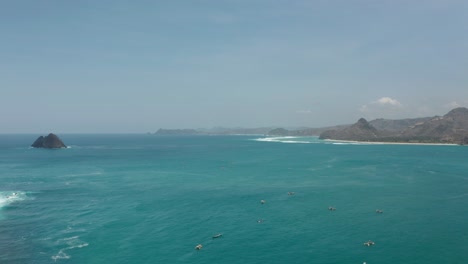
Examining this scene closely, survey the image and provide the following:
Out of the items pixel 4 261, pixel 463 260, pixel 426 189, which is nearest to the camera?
pixel 463 260

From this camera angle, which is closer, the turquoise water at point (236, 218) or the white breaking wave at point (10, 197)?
the turquoise water at point (236, 218)

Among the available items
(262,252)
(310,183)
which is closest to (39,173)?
(310,183)

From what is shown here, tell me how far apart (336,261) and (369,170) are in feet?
359

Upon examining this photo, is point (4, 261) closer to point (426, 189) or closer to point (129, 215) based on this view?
point (129, 215)

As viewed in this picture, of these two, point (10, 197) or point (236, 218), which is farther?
point (10, 197)

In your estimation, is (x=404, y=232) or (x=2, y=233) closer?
(x=404, y=232)

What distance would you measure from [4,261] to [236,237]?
39.8m

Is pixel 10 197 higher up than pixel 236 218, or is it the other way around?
pixel 10 197

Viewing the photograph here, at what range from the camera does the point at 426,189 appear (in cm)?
10675

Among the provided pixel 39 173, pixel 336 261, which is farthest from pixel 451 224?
pixel 39 173

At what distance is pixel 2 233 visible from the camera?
70688mm

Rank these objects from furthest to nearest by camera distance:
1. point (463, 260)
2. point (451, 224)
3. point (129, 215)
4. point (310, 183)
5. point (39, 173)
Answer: point (39, 173) → point (310, 183) → point (129, 215) → point (451, 224) → point (463, 260)

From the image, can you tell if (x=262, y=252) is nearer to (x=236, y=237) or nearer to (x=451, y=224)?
(x=236, y=237)

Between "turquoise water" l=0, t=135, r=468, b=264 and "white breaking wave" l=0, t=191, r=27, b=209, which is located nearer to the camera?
"turquoise water" l=0, t=135, r=468, b=264
